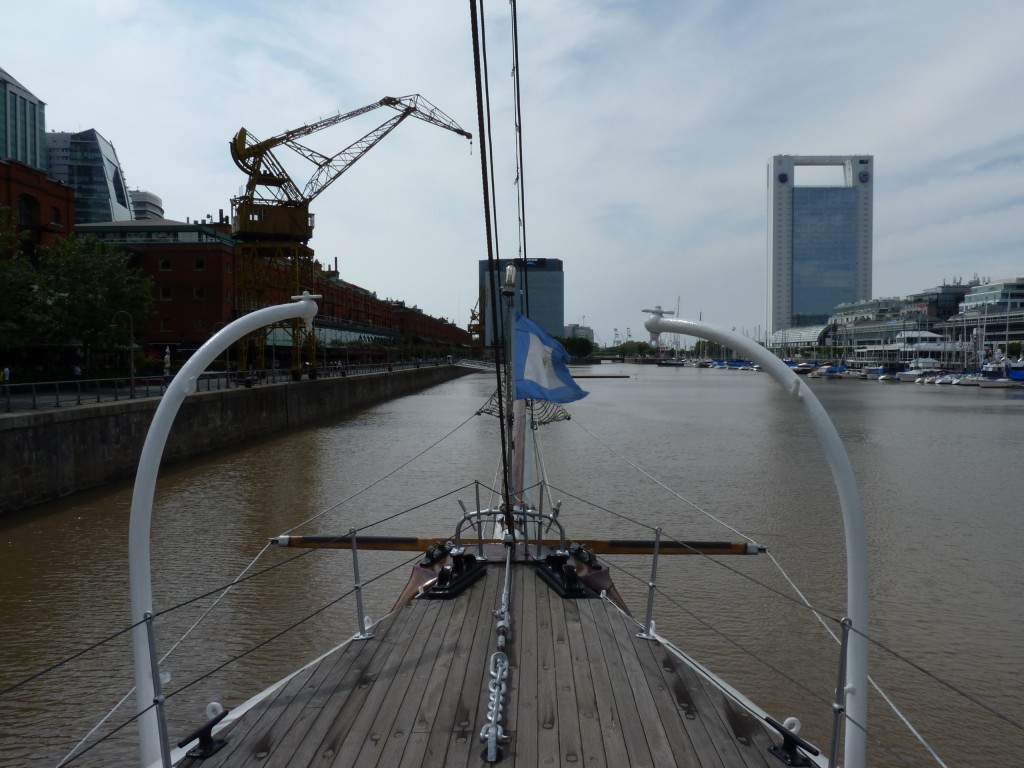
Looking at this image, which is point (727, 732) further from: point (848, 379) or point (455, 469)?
point (848, 379)

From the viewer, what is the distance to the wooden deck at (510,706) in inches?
149

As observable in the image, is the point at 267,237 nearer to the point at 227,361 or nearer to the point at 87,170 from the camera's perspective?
the point at 227,361

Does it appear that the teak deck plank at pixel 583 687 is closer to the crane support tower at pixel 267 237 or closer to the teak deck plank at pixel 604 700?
the teak deck plank at pixel 604 700

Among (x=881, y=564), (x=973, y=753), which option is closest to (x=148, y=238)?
(x=881, y=564)

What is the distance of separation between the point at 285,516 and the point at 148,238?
146ft

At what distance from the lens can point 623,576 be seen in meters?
11.9

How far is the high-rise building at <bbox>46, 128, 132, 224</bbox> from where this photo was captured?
356 ft

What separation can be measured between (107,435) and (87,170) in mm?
109205

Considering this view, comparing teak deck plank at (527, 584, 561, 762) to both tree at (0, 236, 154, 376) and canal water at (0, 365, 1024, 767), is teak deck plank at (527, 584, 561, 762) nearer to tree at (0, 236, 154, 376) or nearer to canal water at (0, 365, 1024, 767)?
canal water at (0, 365, 1024, 767)

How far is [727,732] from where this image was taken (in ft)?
13.2

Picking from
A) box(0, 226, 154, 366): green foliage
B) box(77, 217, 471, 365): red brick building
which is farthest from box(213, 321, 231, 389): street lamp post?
box(0, 226, 154, 366): green foliage

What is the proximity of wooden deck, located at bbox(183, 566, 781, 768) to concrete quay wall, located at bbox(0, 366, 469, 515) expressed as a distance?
14.4 meters

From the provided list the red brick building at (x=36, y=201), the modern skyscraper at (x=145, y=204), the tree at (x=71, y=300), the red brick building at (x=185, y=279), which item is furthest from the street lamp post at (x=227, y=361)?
the modern skyscraper at (x=145, y=204)

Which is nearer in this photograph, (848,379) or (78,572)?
(78,572)
